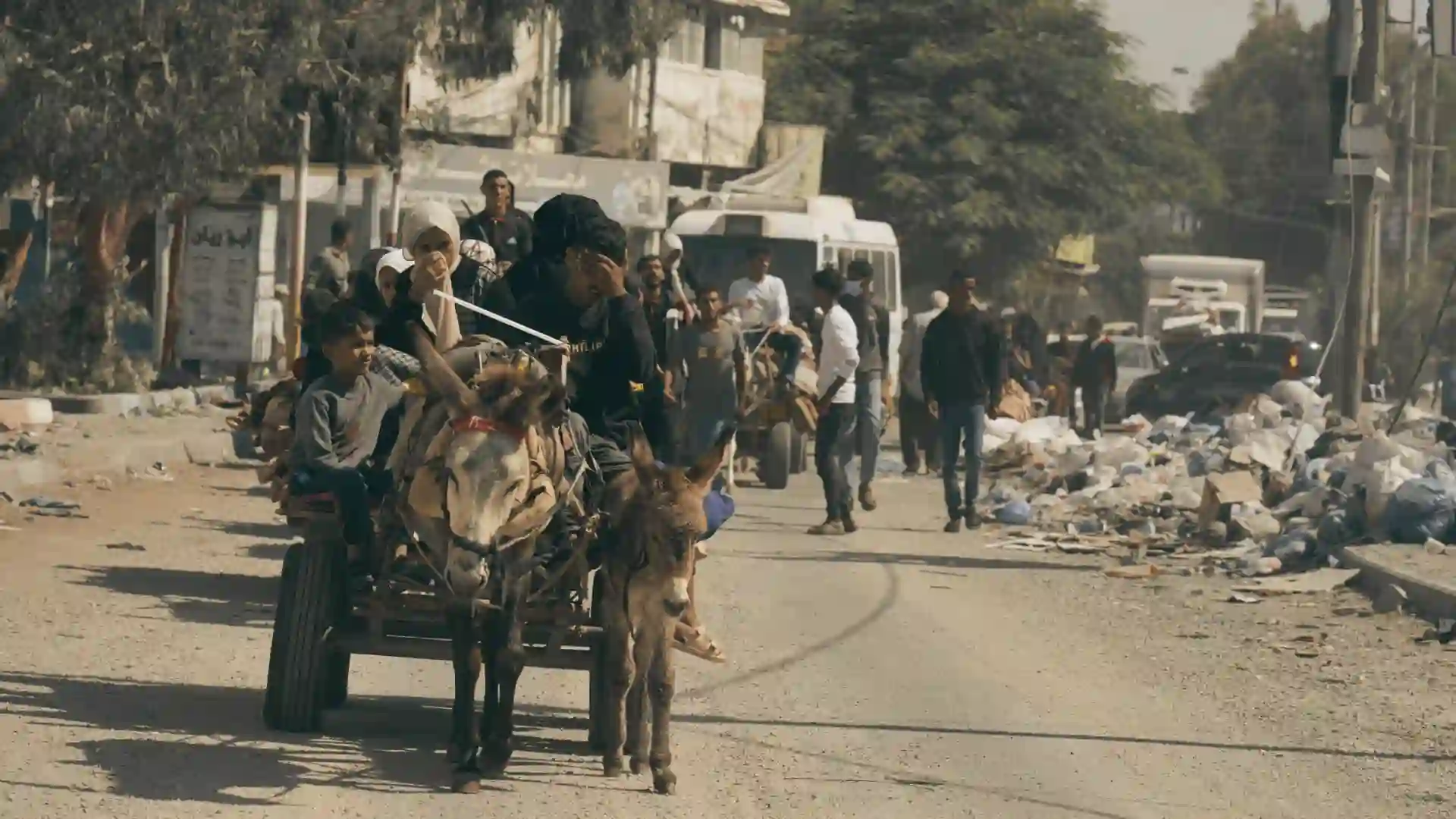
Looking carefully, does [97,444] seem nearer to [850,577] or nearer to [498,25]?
[850,577]

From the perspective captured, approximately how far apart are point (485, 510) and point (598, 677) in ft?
3.32

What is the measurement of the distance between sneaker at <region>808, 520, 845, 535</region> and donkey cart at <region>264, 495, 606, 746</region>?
1011 cm

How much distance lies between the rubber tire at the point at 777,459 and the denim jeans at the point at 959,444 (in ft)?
11.8

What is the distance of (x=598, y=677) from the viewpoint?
888 cm

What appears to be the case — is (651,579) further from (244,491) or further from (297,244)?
(297,244)

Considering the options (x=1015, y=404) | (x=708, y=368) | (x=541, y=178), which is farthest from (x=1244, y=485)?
(x=541, y=178)

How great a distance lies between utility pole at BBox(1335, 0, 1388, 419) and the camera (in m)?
24.2

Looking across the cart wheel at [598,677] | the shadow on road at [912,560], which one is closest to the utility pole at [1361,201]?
the shadow on road at [912,560]

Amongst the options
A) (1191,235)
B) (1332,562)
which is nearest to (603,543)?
(1332,562)

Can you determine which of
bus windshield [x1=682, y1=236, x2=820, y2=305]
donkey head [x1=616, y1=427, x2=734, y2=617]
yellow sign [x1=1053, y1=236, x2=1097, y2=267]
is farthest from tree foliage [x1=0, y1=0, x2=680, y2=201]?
yellow sign [x1=1053, y1=236, x2=1097, y2=267]

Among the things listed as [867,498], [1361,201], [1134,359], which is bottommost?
[867,498]

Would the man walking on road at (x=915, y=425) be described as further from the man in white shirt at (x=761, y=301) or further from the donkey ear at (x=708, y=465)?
the donkey ear at (x=708, y=465)

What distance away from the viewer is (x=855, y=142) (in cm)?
5759

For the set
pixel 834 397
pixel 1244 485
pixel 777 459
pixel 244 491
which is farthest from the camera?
pixel 777 459
